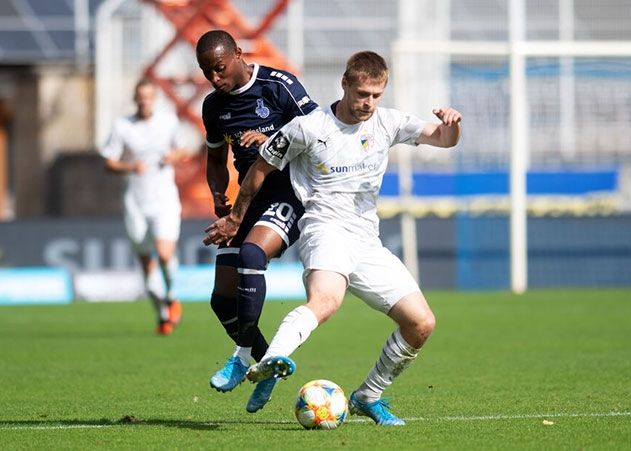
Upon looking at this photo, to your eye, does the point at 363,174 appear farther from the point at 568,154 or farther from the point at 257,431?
the point at 568,154

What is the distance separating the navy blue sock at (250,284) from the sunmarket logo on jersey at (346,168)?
0.59m

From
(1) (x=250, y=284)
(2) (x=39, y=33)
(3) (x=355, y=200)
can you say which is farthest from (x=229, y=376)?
(2) (x=39, y=33)

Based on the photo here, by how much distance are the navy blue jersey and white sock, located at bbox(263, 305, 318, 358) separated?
4.22 feet

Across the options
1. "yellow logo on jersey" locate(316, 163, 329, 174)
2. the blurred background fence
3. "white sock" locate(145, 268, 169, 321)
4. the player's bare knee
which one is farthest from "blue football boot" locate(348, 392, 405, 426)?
the blurred background fence

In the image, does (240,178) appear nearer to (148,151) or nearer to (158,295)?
(158,295)

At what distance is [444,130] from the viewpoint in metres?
7.71

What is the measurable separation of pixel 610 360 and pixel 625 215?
10.8 meters

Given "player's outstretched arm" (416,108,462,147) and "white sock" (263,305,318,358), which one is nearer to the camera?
"white sock" (263,305,318,358)

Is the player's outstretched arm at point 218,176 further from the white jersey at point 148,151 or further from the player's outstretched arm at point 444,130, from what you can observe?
the white jersey at point 148,151

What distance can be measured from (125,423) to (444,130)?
7.95ft

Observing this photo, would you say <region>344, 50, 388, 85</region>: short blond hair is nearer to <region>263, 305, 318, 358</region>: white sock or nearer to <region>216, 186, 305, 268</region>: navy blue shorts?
<region>216, 186, 305, 268</region>: navy blue shorts

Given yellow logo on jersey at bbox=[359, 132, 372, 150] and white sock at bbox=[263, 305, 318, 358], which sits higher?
yellow logo on jersey at bbox=[359, 132, 372, 150]

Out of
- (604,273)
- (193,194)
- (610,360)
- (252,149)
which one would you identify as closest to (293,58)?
(193,194)

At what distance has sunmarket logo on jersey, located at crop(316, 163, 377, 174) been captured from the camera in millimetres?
7695
